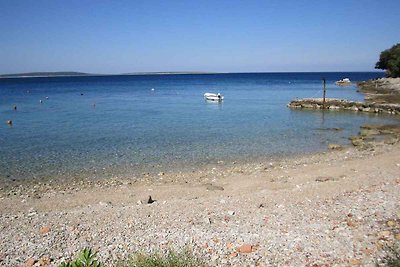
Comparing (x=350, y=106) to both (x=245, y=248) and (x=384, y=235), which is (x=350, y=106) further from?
(x=245, y=248)

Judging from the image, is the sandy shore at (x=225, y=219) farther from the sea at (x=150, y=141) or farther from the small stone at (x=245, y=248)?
the sea at (x=150, y=141)

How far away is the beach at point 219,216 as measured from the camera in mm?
7160

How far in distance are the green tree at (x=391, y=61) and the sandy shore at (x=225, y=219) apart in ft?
251

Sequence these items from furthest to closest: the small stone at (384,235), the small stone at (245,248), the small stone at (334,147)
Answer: the small stone at (334,147) < the small stone at (384,235) < the small stone at (245,248)

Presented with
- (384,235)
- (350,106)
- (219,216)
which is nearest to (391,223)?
(384,235)

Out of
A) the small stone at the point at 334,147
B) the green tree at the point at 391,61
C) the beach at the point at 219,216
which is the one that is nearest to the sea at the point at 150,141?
the small stone at the point at 334,147

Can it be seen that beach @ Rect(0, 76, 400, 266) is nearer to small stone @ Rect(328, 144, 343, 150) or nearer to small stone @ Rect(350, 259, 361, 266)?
small stone @ Rect(350, 259, 361, 266)

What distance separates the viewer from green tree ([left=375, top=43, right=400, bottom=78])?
78.4m

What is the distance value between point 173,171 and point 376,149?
12111 mm

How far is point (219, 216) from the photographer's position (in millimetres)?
9328

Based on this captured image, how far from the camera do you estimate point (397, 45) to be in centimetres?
8712

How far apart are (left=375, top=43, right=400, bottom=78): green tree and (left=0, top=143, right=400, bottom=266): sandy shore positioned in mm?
76503

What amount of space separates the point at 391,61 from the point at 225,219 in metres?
85.4

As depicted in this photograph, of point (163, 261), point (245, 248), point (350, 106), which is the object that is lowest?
point (245, 248)
